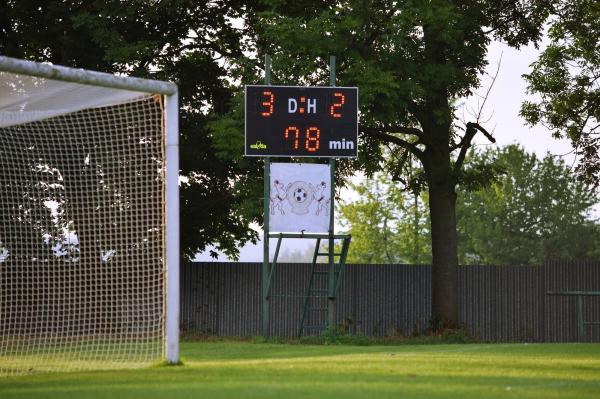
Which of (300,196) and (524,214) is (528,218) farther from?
(300,196)

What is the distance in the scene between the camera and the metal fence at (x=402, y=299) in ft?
80.9

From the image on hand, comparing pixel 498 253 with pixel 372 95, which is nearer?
pixel 372 95

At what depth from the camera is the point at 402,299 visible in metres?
24.9

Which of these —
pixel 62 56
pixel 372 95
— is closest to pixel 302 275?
pixel 372 95

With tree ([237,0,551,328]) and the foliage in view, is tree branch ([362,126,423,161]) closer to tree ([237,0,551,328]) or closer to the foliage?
tree ([237,0,551,328])

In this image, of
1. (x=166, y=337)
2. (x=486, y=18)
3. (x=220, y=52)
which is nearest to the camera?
(x=166, y=337)

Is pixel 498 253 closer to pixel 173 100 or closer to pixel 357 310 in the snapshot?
pixel 357 310

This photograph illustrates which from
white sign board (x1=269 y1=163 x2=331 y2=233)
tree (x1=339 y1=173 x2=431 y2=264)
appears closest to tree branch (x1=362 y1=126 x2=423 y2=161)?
white sign board (x1=269 y1=163 x2=331 y2=233)

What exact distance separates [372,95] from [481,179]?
196 inches

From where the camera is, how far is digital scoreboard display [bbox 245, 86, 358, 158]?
17000mm

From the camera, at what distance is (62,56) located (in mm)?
24812

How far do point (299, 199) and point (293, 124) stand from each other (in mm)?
1198

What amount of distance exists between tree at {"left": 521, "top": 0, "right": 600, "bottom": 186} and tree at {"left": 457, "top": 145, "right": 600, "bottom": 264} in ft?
146

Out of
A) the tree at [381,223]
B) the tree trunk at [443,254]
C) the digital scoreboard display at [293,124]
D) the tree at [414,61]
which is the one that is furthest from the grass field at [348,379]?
the tree at [381,223]
